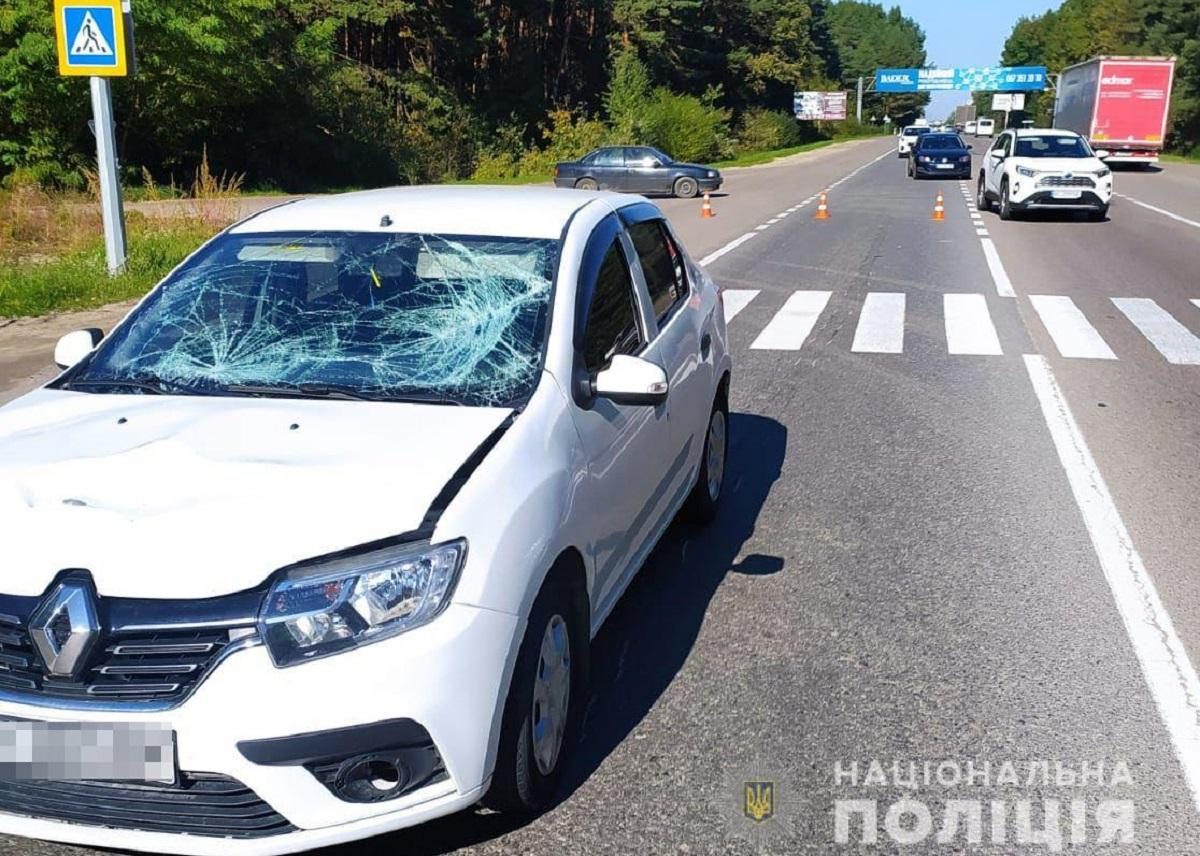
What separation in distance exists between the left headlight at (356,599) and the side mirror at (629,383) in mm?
1048

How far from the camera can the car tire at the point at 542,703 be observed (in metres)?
3.14

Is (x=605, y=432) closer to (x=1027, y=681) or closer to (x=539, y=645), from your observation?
(x=539, y=645)

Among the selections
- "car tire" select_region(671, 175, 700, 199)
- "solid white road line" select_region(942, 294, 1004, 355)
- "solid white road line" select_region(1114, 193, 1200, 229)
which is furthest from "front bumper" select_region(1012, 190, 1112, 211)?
"car tire" select_region(671, 175, 700, 199)

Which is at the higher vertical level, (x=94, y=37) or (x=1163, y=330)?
(x=94, y=37)

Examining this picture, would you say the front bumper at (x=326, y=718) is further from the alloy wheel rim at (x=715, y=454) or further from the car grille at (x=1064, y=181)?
the car grille at (x=1064, y=181)

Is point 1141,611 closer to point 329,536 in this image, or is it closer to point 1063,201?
point 329,536

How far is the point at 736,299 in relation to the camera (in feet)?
46.6

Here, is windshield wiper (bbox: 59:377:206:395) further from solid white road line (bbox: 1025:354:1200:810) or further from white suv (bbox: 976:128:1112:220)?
white suv (bbox: 976:128:1112:220)

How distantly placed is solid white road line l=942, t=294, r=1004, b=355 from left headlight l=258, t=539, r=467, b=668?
8.53 metres

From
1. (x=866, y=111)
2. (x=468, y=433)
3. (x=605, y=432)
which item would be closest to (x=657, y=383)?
(x=605, y=432)

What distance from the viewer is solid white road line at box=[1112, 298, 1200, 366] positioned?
10.4 m

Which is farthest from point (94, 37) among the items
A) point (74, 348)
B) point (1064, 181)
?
point (1064, 181)

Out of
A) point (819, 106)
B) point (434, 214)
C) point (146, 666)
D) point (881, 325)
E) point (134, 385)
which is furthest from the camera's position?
point (819, 106)

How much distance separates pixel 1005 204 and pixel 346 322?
2251 centimetres
